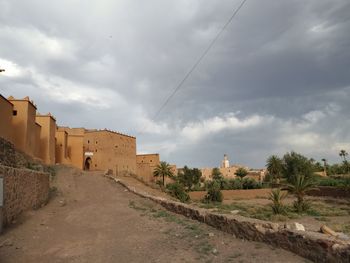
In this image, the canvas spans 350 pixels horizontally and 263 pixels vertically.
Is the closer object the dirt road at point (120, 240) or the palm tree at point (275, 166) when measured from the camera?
the dirt road at point (120, 240)

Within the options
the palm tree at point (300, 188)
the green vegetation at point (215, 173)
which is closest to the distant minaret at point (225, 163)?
the green vegetation at point (215, 173)

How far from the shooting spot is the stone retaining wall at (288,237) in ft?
17.5

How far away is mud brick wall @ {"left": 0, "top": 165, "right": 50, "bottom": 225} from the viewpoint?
389 inches

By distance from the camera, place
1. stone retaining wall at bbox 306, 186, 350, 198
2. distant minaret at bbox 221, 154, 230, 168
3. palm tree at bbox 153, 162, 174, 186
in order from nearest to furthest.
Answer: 1. stone retaining wall at bbox 306, 186, 350, 198
2. palm tree at bbox 153, 162, 174, 186
3. distant minaret at bbox 221, 154, 230, 168

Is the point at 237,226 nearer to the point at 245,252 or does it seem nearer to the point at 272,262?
the point at 245,252

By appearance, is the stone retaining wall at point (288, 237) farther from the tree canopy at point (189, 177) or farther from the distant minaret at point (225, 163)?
the distant minaret at point (225, 163)

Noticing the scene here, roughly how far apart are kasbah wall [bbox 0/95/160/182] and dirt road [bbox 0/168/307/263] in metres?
13.4

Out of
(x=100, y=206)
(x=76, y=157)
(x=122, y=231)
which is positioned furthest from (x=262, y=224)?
(x=76, y=157)

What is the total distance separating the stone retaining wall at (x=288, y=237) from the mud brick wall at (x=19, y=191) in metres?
5.76

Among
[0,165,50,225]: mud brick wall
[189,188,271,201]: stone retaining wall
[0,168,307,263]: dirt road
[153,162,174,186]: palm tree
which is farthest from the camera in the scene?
[153,162,174,186]: palm tree

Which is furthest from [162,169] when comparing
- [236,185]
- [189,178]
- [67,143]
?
[67,143]

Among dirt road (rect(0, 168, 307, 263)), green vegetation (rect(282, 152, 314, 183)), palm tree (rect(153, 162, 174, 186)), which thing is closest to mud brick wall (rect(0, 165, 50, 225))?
dirt road (rect(0, 168, 307, 263))

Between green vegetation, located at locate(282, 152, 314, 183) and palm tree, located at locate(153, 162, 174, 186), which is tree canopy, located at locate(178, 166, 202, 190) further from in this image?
green vegetation, located at locate(282, 152, 314, 183)

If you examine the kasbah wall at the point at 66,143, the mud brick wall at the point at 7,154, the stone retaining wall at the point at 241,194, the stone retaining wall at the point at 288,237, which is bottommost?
the stone retaining wall at the point at 241,194
